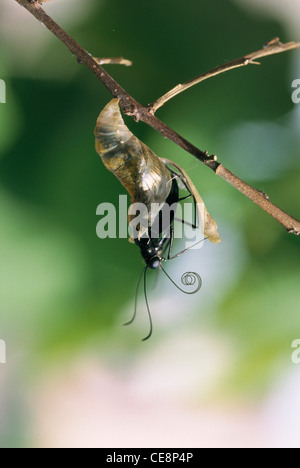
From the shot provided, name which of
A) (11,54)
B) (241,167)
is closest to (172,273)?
(241,167)

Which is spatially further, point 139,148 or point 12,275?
point 12,275

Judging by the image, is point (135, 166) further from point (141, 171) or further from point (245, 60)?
point (245, 60)

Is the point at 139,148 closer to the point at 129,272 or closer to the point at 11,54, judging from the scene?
the point at 129,272

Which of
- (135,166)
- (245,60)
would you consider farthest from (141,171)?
(245,60)

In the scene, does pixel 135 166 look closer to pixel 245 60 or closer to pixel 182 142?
pixel 182 142

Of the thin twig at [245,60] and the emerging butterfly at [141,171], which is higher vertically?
the thin twig at [245,60]

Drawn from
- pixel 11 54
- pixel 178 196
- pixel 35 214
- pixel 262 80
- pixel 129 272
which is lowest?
pixel 178 196

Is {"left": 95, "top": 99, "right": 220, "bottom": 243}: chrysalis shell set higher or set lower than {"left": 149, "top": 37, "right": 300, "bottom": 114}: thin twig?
lower

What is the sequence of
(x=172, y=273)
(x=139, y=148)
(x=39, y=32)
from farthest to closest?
(x=39, y=32), (x=172, y=273), (x=139, y=148)

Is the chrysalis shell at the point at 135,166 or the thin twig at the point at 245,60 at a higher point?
the thin twig at the point at 245,60

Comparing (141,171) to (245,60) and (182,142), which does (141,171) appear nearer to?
(182,142)

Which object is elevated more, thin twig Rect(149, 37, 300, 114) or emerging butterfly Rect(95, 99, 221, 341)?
thin twig Rect(149, 37, 300, 114)
